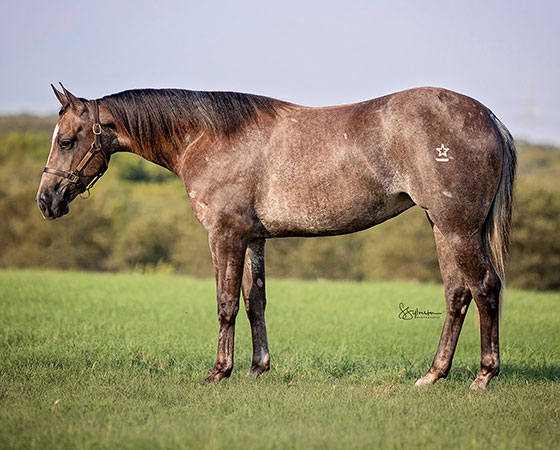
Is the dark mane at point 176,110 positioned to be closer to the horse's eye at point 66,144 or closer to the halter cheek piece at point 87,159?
the halter cheek piece at point 87,159

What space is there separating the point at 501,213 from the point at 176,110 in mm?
3303

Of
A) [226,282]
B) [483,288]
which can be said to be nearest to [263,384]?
[226,282]

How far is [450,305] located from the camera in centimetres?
627

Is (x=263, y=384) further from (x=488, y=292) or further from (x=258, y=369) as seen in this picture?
(x=488, y=292)

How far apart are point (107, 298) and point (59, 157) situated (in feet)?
23.2

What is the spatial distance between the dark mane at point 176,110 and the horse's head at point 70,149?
246 mm

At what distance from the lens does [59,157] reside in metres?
6.40

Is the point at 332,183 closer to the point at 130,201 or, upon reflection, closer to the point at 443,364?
the point at 443,364

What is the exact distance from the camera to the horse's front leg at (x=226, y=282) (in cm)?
608

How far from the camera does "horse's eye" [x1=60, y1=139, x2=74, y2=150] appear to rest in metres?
6.38

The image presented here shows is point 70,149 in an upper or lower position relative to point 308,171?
upper

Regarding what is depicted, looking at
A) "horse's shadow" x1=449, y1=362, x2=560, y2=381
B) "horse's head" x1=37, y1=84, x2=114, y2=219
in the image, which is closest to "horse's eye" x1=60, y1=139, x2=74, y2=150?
"horse's head" x1=37, y1=84, x2=114, y2=219

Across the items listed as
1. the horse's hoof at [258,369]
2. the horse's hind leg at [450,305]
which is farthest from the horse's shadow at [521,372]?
the horse's hoof at [258,369]

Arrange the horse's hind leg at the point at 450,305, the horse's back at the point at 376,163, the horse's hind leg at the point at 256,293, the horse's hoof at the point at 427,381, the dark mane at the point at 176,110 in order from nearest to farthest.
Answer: the horse's back at the point at 376,163 < the horse's hoof at the point at 427,381 < the horse's hind leg at the point at 450,305 < the dark mane at the point at 176,110 < the horse's hind leg at the point at 256,293
